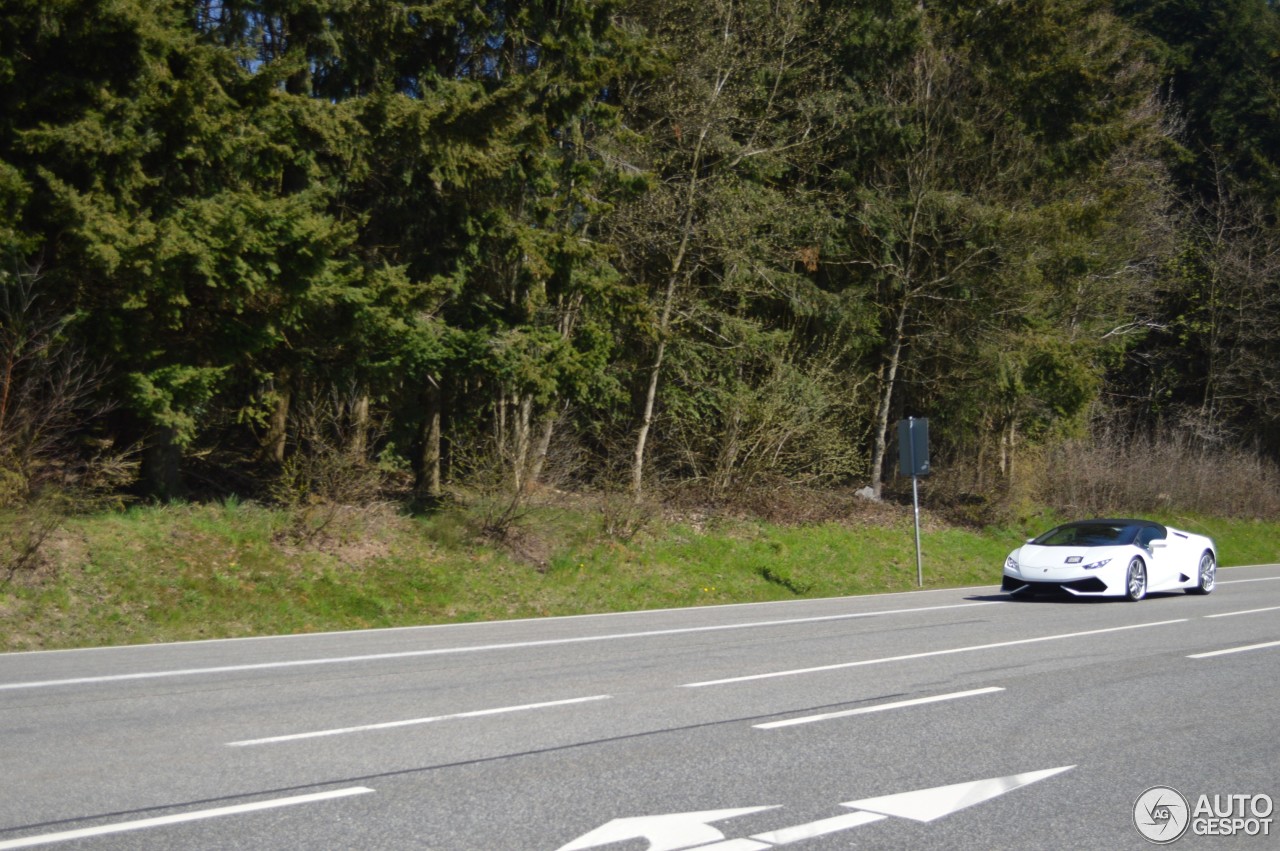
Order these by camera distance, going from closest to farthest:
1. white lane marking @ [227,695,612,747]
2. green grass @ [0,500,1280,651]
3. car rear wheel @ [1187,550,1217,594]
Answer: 1. white lane marking @ [227,695,612,747]
2. green grass @ [0,500,1280,651]
3. car rear wheel @ [1187,550,1217,594]

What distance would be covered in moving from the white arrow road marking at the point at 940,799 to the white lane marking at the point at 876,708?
183 centimetres

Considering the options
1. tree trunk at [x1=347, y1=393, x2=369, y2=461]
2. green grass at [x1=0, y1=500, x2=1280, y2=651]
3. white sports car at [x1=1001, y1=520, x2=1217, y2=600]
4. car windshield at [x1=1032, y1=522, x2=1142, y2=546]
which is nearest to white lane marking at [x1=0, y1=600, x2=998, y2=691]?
white sports car at [x1=1001, y1=520, x2=1217, y2=600]

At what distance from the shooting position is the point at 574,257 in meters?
20.6

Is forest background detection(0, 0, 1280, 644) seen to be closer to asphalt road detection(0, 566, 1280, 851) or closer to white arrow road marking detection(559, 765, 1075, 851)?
asphalt road detection(0, 566, 1280, 851)

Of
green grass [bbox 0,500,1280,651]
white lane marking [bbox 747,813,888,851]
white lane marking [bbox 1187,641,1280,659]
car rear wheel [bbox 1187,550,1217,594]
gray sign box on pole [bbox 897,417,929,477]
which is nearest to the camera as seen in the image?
white lane marking [bbox 747,813,888,851]

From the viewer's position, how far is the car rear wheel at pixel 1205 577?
778 inches

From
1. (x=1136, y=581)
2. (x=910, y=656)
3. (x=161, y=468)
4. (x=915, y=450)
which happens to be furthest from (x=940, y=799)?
(x=915, y=450)

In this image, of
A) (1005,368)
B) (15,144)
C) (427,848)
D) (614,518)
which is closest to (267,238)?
(15,144)

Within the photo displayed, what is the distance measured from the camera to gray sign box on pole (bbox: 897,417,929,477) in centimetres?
2191

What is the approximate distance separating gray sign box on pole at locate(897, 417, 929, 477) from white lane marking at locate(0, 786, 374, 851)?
17204 mm

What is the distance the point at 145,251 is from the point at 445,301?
6325 mm

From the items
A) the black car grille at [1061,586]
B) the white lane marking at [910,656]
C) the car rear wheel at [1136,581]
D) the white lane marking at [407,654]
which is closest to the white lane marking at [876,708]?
the white lane marking at [910,656]

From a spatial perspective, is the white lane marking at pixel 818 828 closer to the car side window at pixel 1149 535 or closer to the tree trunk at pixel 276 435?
the car side window at pixel 1149 535

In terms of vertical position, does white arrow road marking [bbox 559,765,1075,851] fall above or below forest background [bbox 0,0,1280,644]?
below
